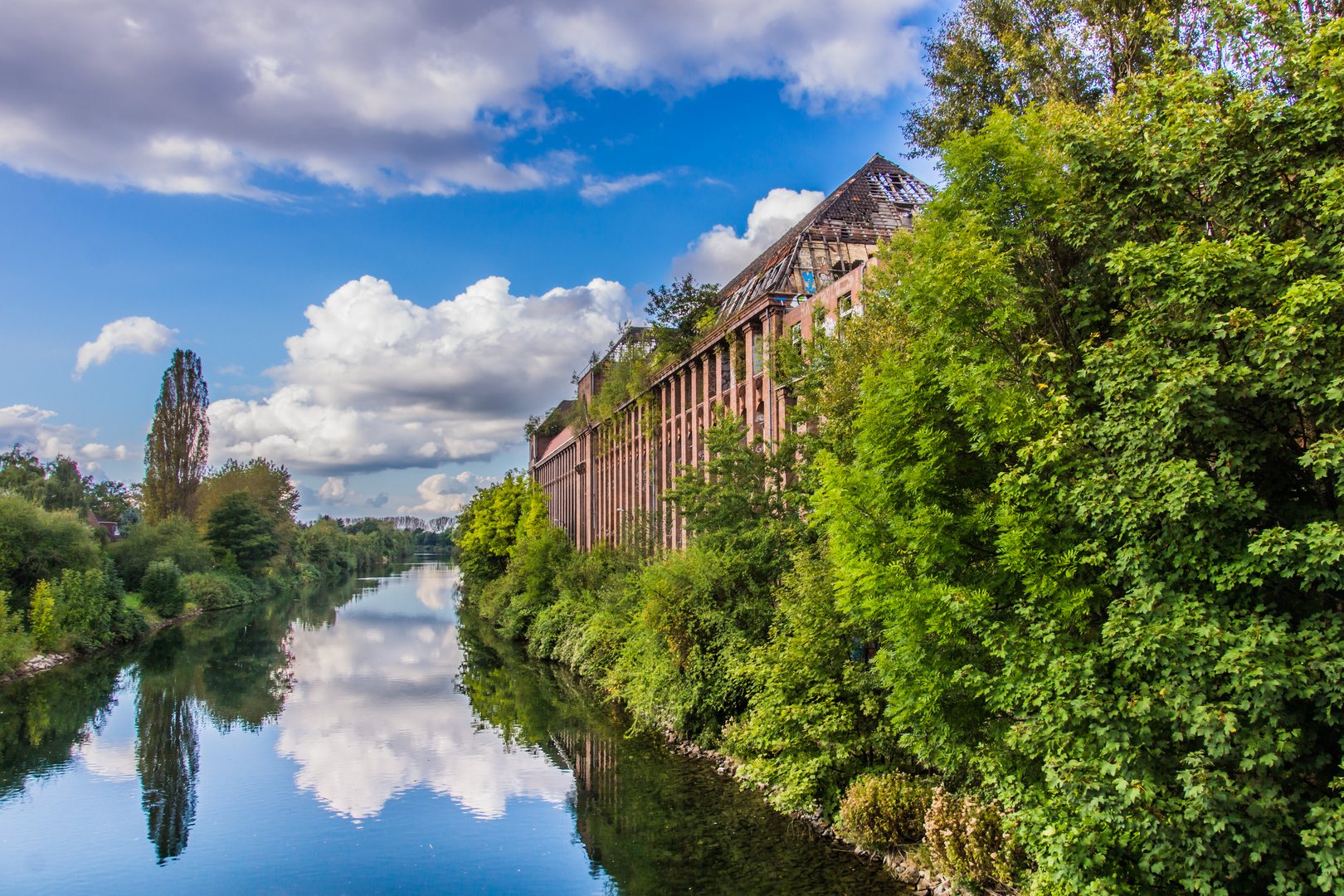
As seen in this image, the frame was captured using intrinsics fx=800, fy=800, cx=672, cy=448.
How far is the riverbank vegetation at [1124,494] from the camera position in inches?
248

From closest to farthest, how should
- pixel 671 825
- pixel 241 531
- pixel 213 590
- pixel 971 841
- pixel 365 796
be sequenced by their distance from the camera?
1. pixel 971 841
2. pixel 671 825
3. pixel 365 796
4. pixel 213 590
5. pixel 241 531

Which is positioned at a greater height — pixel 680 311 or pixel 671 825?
pixel 680 311

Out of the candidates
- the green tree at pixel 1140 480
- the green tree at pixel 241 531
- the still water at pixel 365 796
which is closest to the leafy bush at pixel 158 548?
the green tree at pixel 241 531

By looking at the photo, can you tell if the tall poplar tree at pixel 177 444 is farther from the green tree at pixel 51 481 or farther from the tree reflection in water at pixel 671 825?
the tree reflection in water at pixel 671 825

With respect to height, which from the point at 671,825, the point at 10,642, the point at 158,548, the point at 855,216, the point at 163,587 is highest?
the point at 855,216

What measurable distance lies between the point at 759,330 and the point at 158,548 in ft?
154

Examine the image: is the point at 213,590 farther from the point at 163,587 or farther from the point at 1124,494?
the point at 1124,494

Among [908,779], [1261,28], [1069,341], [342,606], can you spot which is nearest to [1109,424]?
[1069,341]

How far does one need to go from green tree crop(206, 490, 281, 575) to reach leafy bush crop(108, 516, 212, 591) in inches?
226

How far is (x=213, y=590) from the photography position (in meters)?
58.2

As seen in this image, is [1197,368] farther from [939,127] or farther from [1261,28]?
[939,127]

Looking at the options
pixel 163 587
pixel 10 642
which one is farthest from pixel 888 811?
pixel 163 587

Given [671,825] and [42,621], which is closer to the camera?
[671,825]

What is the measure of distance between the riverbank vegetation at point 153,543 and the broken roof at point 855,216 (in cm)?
3069
